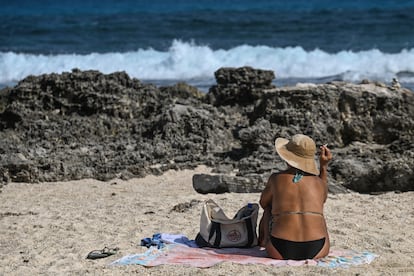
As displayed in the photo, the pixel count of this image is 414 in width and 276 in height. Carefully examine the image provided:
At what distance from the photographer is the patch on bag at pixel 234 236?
5941 mm

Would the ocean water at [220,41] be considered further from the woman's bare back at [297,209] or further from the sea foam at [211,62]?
the woman's bare back at [297,209]

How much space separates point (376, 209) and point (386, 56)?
644 inches

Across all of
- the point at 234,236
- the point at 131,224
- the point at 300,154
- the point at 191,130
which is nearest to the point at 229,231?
the point at 234,236

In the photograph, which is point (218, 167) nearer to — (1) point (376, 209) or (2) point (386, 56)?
(1) point (376, 209)

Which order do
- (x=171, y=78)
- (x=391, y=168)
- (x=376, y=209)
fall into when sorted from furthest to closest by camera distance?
1. (x=171, y=78)
2. (x=391, y=168)
3. (x=376, y=209)

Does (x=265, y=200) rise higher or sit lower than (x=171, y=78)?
higher

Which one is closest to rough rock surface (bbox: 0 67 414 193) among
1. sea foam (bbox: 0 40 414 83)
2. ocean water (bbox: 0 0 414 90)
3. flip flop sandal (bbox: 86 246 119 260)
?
flip flop sandal (bbox: 86 246 119 260)

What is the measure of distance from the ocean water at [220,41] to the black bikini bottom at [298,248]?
13.5 metres

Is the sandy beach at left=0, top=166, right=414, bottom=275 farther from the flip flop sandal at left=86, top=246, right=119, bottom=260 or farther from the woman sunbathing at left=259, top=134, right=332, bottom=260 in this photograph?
the woman sunbathing at left=259, top=134, right=332, bottom=260

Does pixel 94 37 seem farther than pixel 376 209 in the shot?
Yes

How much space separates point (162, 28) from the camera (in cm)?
3161

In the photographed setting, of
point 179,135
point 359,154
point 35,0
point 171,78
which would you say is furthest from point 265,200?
point 35,0

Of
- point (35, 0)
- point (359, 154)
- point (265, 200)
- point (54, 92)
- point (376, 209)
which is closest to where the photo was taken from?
point (265, 200)

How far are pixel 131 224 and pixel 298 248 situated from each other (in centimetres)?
174
